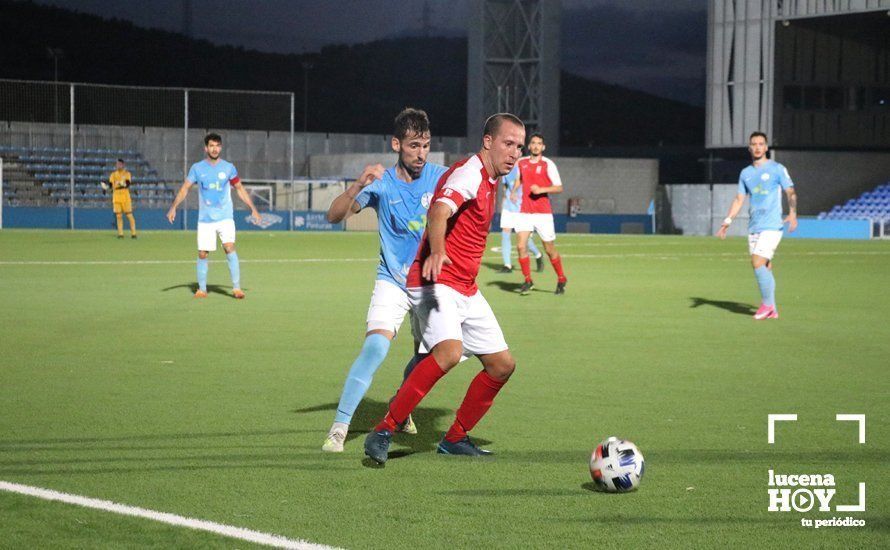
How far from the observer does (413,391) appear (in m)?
6.42

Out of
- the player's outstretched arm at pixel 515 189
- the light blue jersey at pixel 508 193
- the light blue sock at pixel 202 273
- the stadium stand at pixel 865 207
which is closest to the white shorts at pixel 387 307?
the light blue sock at pixel 202 273

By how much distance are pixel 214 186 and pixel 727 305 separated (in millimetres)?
7355

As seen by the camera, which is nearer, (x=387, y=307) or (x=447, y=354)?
(x=447, y=354)

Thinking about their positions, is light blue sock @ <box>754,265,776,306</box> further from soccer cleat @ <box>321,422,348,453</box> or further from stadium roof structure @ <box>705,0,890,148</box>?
stadium roof structure @ <box>705,0,890,148</box>

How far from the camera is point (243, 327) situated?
1323 centimetres

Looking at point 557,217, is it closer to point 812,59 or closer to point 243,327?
point 812,59

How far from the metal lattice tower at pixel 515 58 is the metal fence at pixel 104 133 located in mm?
13746

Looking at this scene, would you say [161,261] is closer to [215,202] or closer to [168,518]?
[215,202]

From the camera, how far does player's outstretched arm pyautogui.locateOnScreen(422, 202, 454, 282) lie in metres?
6.02

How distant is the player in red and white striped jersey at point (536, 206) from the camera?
18.0 metres

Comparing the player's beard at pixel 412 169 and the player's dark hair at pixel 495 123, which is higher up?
the player's dark hair at pixel 495 123

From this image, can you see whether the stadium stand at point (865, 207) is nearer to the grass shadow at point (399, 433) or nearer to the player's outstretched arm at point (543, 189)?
the player's outstretched arm at point (543, 189)

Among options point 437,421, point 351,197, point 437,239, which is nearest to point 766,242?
point 437,421

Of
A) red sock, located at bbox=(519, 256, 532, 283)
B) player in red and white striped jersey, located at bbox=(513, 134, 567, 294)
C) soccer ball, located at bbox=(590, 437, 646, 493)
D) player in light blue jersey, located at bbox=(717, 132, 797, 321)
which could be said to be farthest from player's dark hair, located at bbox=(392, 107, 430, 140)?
red sock, located at bbox=(519, 256, 532, 283)
